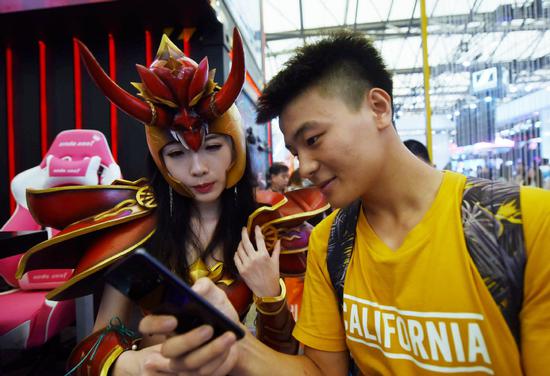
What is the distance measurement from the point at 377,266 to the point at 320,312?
0.25m

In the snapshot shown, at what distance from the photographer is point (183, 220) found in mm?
1210

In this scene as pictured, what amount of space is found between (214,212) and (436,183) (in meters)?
0.75

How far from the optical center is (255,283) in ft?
3.53

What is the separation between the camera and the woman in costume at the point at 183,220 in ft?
3.40

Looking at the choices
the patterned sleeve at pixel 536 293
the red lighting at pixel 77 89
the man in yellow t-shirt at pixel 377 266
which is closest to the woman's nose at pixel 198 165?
the man in yellow t-shirt at pixel 377 266

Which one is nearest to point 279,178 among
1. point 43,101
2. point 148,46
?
point 148,46

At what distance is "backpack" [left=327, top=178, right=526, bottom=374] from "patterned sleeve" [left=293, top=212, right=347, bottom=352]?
0.40m

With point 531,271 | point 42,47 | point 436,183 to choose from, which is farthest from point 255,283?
point 42,47

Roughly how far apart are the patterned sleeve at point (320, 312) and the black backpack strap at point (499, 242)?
40 cm

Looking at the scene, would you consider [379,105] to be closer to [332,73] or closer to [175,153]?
[332,73]

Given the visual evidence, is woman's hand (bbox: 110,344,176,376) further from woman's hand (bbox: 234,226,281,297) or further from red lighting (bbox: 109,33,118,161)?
red lighting (bbox: 109,33,118,161)

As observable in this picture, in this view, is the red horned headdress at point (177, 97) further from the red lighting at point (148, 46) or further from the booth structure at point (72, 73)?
the red lighting at point (148, 46)

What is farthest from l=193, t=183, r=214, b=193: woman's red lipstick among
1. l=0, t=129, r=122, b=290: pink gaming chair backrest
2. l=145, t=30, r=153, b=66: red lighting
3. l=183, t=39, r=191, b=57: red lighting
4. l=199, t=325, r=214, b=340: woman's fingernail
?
l=145, t=30, r=153, b=66: red lighting

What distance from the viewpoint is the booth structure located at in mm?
2695
